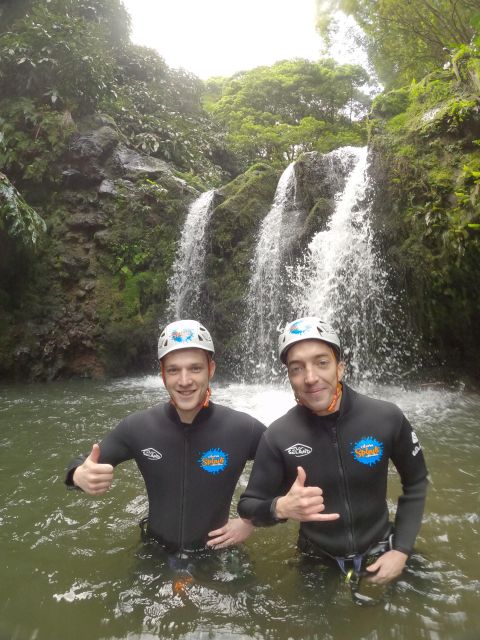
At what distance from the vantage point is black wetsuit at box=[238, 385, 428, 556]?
2.34m

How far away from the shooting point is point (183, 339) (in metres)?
2.54

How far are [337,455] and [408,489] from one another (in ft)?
1.39

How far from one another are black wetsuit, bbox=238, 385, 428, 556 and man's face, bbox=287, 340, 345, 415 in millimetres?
157

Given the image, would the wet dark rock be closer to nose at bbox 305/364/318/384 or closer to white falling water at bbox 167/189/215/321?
white falling water at bbox 167/189/215/321

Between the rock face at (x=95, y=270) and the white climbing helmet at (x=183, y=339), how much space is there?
956cm

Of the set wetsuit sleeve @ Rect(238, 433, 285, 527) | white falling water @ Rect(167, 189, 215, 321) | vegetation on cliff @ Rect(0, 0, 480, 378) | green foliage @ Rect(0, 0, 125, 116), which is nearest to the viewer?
wetsuit sleeve @ Rect(238, 433, 285, 527)

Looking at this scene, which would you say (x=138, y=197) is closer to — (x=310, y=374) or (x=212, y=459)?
(x=212, y=459)

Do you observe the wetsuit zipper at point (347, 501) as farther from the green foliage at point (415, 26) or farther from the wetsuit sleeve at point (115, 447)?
the green foliage at point (415, 26)

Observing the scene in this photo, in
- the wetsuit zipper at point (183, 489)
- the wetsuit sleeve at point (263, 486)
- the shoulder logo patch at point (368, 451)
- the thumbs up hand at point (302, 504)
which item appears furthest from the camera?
the wetsuit zipper at point (183, 489)

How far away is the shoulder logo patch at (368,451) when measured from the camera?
7.76 feet

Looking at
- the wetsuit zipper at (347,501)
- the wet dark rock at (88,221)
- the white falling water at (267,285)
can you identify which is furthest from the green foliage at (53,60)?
the wetsuit zipper at (347,501)

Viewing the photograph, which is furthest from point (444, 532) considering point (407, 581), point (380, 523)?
point (380, 523)

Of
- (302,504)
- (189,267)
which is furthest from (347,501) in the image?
(189,267)

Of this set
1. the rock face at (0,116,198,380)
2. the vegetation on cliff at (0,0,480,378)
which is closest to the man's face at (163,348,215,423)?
the vegetation on cliff at (0,0,480,378)
